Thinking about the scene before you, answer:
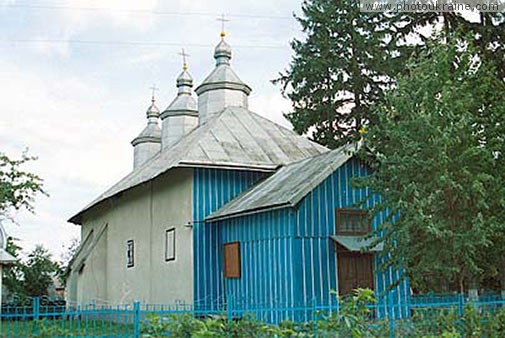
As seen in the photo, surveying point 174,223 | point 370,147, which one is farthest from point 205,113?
point 370,147

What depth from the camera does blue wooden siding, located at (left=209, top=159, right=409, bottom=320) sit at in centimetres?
1510

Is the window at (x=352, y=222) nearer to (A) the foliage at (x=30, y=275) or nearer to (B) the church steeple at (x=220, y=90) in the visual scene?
(B) the church steeple at (x=220, y=90)

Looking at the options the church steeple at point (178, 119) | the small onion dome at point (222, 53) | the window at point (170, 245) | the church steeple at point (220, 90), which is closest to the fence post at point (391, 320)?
the window at point (170, 245)

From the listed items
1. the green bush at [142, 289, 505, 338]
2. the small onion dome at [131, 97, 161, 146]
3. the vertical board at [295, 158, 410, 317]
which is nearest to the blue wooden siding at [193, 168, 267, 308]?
the vertical board at [295, 158, 410, 317]

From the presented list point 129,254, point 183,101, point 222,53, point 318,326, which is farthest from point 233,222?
point 183,101

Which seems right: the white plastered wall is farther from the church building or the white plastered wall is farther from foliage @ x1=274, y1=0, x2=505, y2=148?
foliage @ x1=274, y1=0, x2=505, y2=148

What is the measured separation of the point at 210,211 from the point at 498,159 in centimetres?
768

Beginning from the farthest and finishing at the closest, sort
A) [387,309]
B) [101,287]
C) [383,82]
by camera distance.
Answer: [383,82], [101,287], [387,309]

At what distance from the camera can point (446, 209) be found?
43.5ft

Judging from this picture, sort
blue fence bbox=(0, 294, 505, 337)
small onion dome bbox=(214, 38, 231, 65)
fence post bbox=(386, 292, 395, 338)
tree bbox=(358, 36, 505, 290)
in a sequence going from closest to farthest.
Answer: blue fence bbox=(0, 294, 505, 337), fence post bbox=(386, 292, 395, 338), tree bbox=(358, 36, 505, 290), small onion dome bbox=(214, 38, 231, 65)

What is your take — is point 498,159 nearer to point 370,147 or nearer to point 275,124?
point 370,147

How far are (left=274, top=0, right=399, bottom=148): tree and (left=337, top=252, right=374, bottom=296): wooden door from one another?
1252 cm

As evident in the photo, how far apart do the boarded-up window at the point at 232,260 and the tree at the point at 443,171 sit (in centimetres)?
432

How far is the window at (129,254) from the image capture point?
2233 cm
